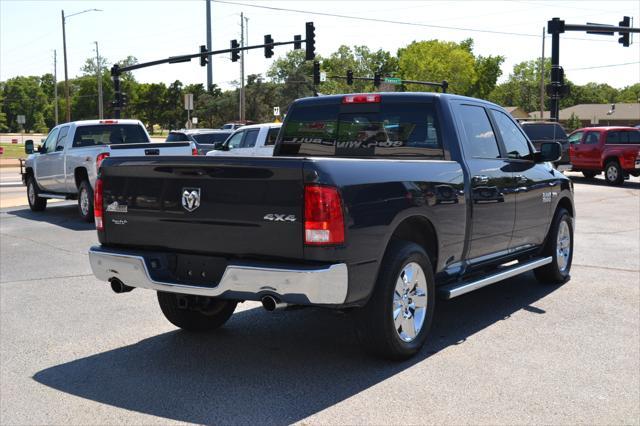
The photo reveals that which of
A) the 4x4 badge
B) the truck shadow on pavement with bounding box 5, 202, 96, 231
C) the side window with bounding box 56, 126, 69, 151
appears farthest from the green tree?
the 4x4 badge

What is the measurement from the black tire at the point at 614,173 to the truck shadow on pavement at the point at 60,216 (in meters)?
17.6

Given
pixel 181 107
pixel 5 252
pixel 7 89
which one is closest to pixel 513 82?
pixel 181 107

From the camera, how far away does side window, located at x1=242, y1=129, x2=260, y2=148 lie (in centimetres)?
2084

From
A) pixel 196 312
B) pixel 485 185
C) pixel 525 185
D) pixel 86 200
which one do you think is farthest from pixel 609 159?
pixel 196 312

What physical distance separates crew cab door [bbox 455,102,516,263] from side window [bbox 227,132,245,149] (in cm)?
1492

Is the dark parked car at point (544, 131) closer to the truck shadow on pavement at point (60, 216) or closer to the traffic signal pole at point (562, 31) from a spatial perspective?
the traffic signal pole at point (562, 31)

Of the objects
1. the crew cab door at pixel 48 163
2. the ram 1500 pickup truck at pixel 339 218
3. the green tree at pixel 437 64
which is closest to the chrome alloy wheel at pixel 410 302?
the ram 1500 pickup truck at pixel 339 218

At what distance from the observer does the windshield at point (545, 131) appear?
1064 inches

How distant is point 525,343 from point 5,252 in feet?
26.4

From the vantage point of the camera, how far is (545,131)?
89.7 feet

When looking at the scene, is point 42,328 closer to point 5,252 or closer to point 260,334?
point 260,334

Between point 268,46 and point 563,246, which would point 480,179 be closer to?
point 563,246

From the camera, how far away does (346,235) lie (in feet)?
15.6

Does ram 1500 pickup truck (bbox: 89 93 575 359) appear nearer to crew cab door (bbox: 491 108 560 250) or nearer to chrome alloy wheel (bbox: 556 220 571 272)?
crew cab door (bbox: 491 108 560 250)
